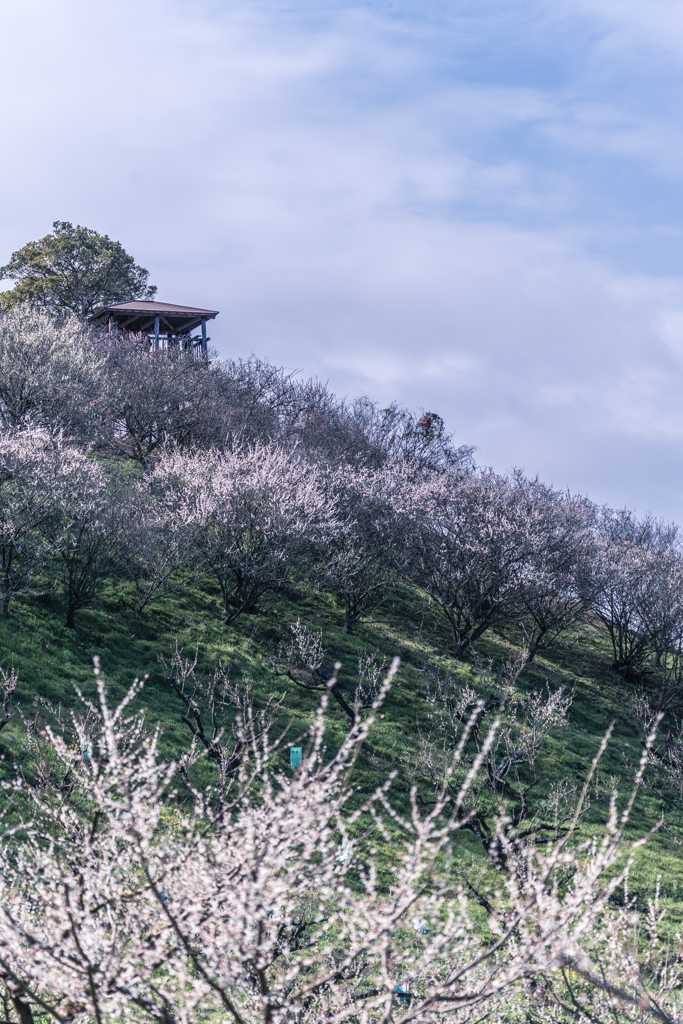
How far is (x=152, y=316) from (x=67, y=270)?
31.0ft

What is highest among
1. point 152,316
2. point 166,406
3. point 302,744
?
point 152,316

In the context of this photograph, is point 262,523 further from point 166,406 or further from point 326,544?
point 166,406

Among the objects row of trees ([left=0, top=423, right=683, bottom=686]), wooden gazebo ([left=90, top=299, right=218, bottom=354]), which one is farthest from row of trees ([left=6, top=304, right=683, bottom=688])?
wooden gazebo ([left=90, top=299, right=218, bottom=354])

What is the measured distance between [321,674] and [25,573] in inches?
320

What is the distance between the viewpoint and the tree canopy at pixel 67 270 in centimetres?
5322

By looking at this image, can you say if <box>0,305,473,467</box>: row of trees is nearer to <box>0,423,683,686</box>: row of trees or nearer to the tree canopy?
<box>0,423,683,686</box>: row of trees

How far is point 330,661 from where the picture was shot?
22.9m

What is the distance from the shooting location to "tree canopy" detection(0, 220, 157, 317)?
53219 mm

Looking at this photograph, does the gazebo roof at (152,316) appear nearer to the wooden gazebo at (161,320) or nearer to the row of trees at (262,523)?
the wooden gazebo at (161,320)

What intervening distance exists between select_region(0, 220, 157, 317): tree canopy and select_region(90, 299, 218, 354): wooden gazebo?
143 inches

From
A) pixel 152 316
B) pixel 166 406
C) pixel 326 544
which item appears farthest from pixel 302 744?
Result: pixel 152 316

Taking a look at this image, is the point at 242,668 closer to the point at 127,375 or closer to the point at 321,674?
the point at 321,674

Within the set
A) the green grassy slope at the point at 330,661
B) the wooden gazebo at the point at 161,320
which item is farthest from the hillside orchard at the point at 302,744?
the wooden gazebo at the point at 161,320

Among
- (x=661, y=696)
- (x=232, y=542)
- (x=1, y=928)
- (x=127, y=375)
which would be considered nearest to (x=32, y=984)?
(x=1, y=928)
